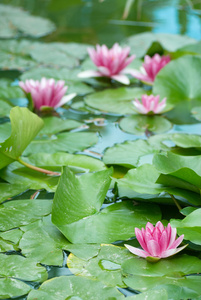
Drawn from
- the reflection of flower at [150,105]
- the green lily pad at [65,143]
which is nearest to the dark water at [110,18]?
the reflection of flower at [150,105]

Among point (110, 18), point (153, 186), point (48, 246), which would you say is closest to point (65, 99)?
point (153, 186)

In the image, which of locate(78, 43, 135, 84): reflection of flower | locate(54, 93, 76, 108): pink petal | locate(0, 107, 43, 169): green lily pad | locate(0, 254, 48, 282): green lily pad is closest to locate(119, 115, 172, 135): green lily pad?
locate(54, 93, 76, 108): pink petal

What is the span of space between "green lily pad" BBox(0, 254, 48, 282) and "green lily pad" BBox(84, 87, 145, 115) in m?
1.01

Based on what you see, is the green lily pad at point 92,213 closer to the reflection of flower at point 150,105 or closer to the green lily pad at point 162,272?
the green lily pad at point 162,272

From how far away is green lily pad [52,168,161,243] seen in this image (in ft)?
3.53

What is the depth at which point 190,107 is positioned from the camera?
1925mm

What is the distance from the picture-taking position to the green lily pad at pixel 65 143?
5.12 feet

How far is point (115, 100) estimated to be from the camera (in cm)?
200

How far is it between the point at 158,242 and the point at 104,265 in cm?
14

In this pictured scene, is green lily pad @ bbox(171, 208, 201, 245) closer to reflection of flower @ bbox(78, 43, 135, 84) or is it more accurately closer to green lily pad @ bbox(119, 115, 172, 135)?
green lily pad @ bbox(119, 115, 172, 135)

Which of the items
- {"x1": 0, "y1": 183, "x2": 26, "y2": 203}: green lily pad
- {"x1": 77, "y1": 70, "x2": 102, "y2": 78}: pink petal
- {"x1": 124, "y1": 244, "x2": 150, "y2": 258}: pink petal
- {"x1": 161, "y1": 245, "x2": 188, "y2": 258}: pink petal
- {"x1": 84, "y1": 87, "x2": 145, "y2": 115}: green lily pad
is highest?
{"x1": 77, "y1": 70, "x2": 102, "y2": 78}: pink petal

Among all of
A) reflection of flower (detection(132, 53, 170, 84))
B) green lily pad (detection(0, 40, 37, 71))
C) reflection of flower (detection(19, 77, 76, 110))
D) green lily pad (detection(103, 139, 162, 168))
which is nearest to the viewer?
green lily pad (detection(103, 139, 162, 168))

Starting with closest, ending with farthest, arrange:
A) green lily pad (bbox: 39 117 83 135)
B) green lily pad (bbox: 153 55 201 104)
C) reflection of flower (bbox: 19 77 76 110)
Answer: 1. green lily pad (bbox: 39 117 83 135)
2. reflection of flower (bbox: 19 77 76 110)
3. green lily pad (bbox: 153 55 201 104)

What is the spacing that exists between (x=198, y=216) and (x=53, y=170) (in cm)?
62
